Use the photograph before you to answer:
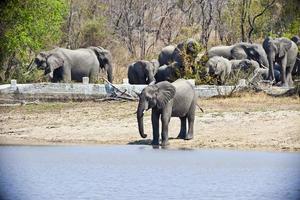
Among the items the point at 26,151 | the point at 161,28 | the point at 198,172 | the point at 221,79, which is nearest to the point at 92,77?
the point at 221,79

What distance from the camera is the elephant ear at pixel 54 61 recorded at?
33562 mm

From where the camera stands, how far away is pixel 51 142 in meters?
25.5

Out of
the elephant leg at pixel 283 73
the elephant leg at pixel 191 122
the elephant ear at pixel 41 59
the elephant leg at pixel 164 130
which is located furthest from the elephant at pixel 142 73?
the elephant leg at pixel 164 130

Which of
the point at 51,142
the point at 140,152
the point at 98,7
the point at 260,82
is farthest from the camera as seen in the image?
the point at 98,7

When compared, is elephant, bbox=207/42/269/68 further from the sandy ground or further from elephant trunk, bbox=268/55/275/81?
the sandy ground

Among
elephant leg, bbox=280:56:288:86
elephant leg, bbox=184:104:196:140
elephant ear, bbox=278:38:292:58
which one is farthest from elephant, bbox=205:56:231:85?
elephant leg, bbox=184:104:196:140

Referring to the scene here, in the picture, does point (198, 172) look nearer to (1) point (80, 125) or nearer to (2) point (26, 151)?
(2) point (26, 151)

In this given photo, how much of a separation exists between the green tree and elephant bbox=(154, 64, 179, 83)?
377 cm

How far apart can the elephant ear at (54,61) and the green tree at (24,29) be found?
70cm

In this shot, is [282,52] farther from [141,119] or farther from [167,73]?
[141,119]

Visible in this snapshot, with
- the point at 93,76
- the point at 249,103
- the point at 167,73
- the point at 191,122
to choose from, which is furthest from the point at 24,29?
the point at 191,122

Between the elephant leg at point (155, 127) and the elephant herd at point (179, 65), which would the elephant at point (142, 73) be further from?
the elephant leg at point (155, 127)

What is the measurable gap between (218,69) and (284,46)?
290cm

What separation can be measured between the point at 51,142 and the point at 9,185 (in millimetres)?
6458
